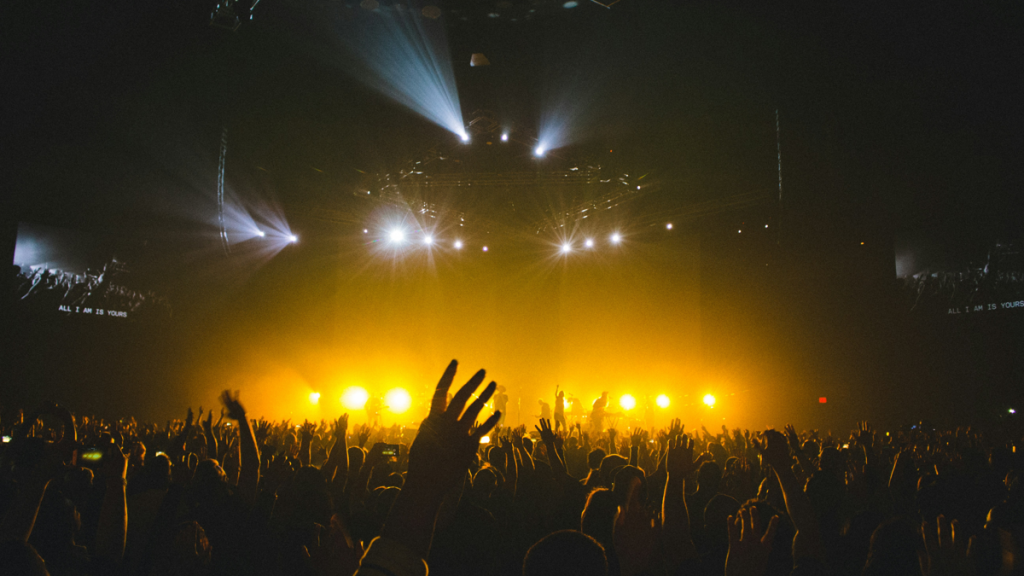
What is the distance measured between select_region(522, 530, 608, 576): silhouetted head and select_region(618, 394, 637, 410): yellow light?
15.0m

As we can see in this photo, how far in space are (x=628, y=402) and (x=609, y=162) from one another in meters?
8.02

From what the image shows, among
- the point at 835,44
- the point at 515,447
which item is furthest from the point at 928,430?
the point at 515,447

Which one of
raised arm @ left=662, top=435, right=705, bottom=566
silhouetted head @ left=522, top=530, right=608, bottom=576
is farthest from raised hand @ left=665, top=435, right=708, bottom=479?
silhouetted head @ left=522, top=530, right=608, bottom=576

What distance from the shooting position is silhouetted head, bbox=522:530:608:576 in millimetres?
1366

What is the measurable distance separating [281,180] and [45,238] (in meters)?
4.65

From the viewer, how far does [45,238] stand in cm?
1070

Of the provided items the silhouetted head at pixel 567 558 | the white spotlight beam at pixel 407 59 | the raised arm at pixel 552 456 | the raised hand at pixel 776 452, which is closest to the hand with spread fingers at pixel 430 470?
the silhouetted head at pixel 567 558

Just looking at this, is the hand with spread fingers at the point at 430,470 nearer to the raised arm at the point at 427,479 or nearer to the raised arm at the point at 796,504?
the raised arm at the point at 427,479

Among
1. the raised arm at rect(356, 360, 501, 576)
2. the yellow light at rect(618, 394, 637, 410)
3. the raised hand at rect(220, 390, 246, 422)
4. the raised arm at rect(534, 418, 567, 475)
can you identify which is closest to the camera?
the raised arm at rect(356, 360, 501, 576)

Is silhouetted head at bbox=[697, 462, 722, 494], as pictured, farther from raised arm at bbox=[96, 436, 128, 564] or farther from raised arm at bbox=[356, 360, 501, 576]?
raised arm at bbox=[96, 436, 128, 564]

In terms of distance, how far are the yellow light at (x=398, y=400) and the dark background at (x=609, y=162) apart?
2.35 m

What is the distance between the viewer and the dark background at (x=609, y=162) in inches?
290

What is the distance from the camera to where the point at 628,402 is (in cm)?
1584

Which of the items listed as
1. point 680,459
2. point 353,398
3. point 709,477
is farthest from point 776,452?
point 353,398
